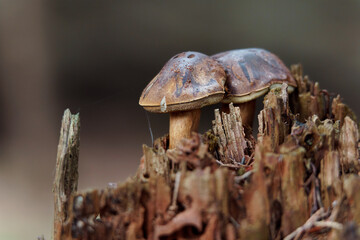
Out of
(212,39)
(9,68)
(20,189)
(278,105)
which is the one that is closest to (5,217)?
(20,189)

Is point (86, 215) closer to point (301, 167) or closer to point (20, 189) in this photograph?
point (301, 167)

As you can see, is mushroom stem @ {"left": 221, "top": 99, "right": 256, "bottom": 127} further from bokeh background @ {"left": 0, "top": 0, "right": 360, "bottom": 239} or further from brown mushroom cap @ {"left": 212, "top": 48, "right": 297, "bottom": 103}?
bokeh background @ {"left": 0, "top": 0, "right": 360, "bottom": 239}

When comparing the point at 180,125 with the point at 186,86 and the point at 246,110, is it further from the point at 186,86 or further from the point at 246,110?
the point at 246,110

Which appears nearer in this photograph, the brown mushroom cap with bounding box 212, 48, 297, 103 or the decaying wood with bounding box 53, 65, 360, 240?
the decaying wood with bounding box 53, 65, 360, 240

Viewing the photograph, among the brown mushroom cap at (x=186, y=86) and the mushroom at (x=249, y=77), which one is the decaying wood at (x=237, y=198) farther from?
the mushroom at (x=249, y=77)

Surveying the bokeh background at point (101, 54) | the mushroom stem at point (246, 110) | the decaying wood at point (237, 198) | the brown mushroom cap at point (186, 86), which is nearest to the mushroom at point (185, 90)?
the brown mushroom cap at point (186, 86)

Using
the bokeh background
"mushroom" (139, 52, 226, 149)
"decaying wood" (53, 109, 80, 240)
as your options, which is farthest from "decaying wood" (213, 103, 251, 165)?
the bokeh background
